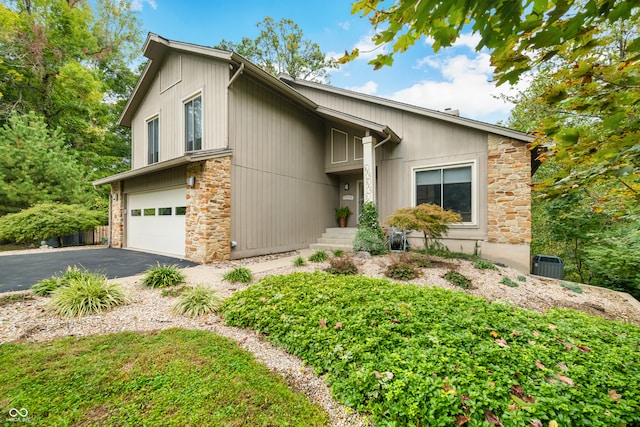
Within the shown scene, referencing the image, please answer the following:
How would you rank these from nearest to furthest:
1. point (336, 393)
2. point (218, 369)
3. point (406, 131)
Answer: point (336, 393), point (218, 369), point (406, 131)

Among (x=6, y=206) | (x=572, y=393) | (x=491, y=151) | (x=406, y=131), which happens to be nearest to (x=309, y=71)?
(x=406, y=131)

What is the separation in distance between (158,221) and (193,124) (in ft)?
11.7

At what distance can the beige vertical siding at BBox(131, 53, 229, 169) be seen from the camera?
7551 millimetres

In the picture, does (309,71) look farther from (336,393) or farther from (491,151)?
(336,393)

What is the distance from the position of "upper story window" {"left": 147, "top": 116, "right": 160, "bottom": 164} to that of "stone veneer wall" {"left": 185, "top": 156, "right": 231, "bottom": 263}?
445 centimetres

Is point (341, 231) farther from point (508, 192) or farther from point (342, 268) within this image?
point (508, 192)

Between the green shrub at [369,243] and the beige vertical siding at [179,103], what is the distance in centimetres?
491

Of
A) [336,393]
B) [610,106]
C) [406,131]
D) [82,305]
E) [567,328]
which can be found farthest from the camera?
[406,131]

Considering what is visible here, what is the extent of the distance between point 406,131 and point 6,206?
17239 millimetres

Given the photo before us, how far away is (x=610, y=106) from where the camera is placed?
61.6 inches

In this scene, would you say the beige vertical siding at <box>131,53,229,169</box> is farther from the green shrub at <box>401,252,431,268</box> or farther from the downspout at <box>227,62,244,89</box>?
the green shrub at <box>401,252,431,268</box>

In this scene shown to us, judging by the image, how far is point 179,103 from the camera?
881 centimetres

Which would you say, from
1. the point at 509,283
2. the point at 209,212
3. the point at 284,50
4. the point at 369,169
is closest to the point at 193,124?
the point at 209,212

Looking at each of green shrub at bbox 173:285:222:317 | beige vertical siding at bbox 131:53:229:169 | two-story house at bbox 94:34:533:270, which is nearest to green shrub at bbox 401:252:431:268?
two-story house at bbox 94:34:533:270
